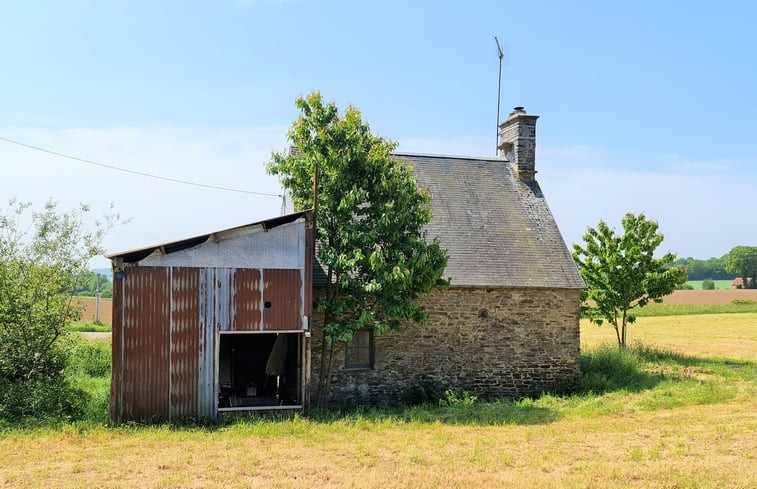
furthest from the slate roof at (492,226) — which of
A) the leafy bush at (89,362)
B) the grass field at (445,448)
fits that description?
the leafy bush at (89,362)

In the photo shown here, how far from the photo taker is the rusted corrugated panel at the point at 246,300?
13.7 metres

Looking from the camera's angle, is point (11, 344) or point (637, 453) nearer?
point (637, 453)

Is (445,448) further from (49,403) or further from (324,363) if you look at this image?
(49,403)

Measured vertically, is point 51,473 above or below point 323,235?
below

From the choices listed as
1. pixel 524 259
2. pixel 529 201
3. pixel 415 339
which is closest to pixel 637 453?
pixel 415 339

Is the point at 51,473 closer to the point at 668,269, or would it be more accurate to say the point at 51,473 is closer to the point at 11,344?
the point at 11,344

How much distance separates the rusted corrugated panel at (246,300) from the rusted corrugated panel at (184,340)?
0.79m

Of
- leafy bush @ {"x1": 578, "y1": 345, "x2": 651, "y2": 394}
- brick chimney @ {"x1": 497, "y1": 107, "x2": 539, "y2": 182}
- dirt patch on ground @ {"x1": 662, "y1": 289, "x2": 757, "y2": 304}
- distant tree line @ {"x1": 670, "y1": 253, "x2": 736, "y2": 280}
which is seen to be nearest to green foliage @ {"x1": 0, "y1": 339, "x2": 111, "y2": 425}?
leafy bush @ {"x1": 578, "y1": 345, "x2": 651, "y2": 394}

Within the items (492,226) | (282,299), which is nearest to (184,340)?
(282,299)

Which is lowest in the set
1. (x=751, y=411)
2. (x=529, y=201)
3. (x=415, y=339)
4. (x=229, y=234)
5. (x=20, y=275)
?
(x=751, y=411)

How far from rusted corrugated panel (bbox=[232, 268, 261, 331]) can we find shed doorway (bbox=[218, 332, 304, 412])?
2199mm

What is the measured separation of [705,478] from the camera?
31.2ft

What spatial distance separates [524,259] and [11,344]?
13.1m

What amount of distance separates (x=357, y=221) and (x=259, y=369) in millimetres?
5819
